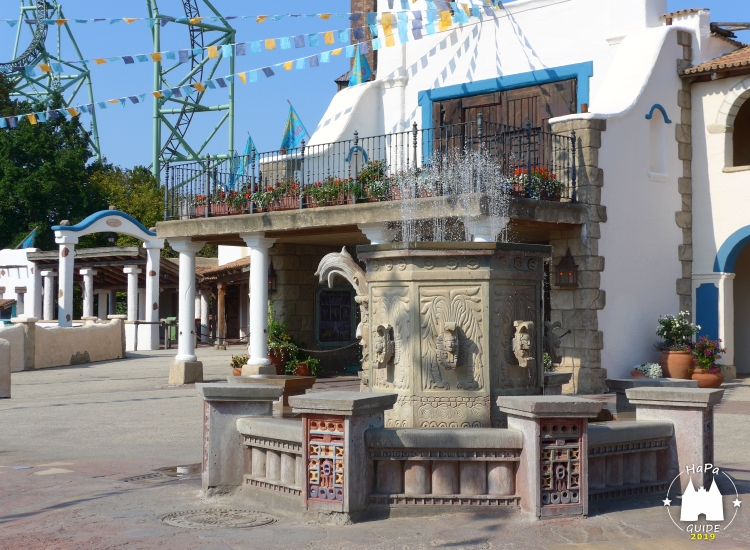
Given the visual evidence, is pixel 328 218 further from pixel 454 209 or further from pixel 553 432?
pixel 553 432

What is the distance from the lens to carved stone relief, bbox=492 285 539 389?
24.2 ft

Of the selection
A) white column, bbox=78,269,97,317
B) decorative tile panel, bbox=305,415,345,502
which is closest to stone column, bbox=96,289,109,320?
white column, bbox=78,269,97,317

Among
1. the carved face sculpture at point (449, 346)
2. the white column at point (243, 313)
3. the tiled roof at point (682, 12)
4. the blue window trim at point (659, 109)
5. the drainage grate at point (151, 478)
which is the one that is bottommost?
the drainage grate at point (151, 478)

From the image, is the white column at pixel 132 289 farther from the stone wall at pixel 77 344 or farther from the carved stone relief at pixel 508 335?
the carved stone relief at pixel 508 335

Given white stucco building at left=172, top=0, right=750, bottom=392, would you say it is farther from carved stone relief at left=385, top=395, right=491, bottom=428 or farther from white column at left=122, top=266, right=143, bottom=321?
white column at left=122, top=266, right=143, bottom=321

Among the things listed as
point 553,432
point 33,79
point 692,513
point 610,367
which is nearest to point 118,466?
point 553,432

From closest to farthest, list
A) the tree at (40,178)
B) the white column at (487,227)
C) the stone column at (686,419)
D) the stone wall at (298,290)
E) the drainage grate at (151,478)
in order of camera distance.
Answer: the stone column at (686,419)
the drainage grate at (151,478)
the white column at (487,227)
the stone wall at (298,290)
the tree at (40,178)

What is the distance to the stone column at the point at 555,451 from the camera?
6.26m

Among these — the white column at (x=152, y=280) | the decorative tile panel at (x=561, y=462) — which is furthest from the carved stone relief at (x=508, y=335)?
the white column at (x=152, y=280)

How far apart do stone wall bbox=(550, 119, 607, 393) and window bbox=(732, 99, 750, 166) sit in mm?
5181

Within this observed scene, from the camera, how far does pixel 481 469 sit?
21.3 feet

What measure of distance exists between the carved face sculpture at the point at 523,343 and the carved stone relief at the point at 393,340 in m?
0.84

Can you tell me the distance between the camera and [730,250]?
1703 centimetres

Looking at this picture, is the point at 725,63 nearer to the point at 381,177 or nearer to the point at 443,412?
the point at 381,177
